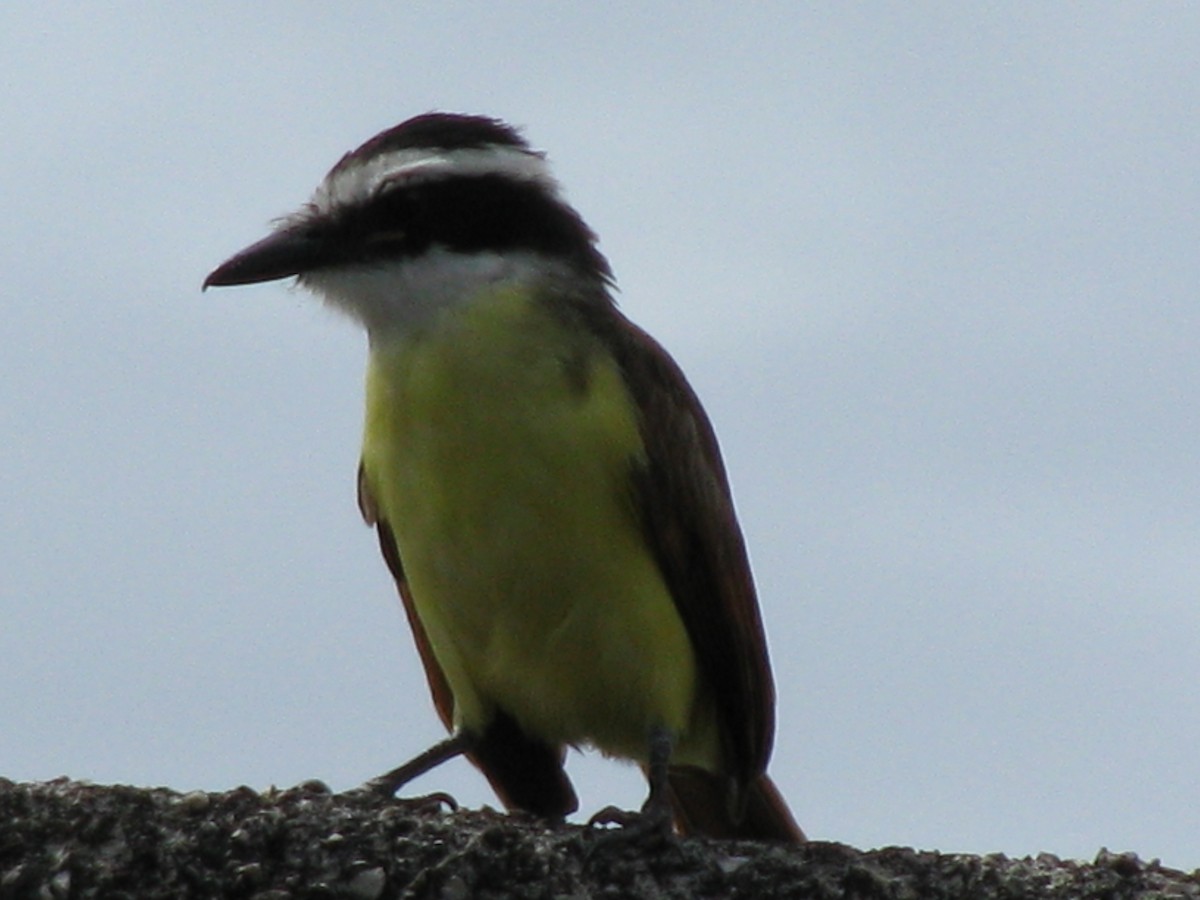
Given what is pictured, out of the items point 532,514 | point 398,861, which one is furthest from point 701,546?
point 398,861

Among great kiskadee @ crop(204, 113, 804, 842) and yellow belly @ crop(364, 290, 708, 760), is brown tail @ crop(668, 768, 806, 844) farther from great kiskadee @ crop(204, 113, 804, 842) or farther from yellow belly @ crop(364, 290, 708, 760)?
yellow belly @ crop(364, 290, 708, 760)

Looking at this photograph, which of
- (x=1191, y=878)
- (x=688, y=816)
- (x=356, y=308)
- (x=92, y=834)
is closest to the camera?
(x=92, y=834)

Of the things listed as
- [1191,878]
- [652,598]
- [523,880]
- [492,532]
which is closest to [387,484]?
[492,532]

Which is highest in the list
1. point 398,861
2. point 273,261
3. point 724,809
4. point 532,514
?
point 273,261

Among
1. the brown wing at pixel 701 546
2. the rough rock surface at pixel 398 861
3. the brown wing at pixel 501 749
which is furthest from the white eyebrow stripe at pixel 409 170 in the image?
the rough rock surface at pixel 398 861

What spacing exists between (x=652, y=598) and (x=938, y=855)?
6.26ft

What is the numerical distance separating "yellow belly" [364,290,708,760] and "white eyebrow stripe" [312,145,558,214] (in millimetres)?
448

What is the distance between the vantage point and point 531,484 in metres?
5.75

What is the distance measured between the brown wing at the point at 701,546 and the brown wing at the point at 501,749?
1.92ft

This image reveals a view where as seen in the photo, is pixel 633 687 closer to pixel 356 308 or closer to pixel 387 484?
pixel 387 484

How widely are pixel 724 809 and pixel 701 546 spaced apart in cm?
97

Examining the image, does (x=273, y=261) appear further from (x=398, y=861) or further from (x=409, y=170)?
(x=398, y=861)

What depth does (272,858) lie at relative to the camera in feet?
12.4

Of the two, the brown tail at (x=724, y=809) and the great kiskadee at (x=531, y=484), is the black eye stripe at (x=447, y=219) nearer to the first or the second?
the great kiskadee at (x=531, y=484)
